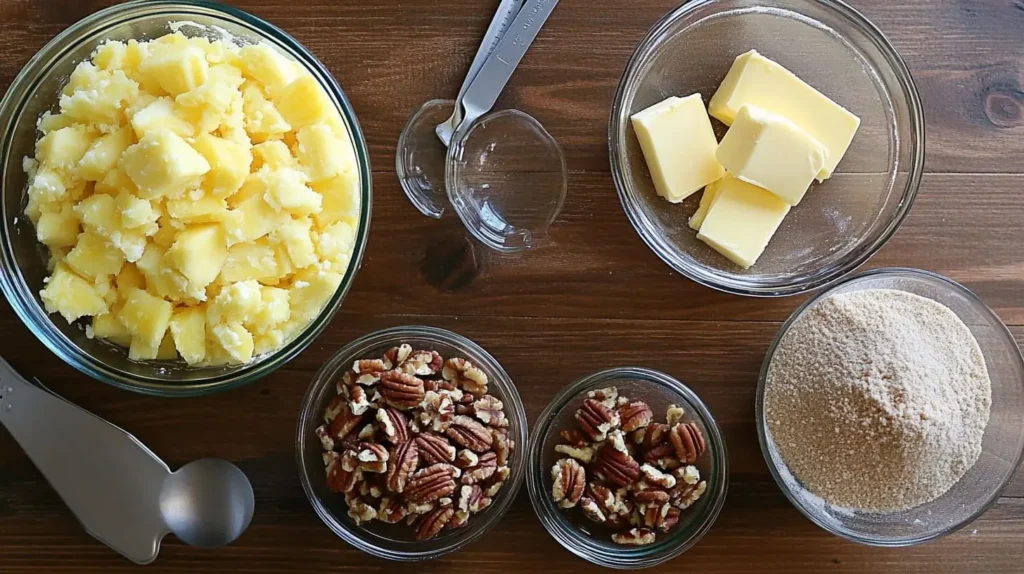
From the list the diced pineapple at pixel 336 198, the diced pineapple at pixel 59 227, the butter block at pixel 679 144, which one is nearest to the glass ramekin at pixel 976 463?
the butter block at pixel 679 144

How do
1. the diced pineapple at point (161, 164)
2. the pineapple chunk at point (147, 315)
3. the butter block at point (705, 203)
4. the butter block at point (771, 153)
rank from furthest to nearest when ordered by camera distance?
the butter block at point (705, 203), the butter block at point (771, 153), the pineapple chunk at point (147, 315), the diced pineapple at point (161, 164)

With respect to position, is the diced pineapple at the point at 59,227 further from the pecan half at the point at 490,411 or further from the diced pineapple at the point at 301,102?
the pecan half at the point at 490,411

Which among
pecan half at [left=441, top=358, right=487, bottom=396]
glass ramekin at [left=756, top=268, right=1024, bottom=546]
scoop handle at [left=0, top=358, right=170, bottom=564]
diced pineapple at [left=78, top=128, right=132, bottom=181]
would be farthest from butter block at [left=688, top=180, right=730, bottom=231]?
scoop handle at [left=0, top=358, right=170, bottom=564]

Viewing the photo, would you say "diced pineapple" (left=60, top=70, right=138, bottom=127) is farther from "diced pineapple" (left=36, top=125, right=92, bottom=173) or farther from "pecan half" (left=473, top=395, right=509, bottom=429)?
"pecan half" (left=473, top=395, right=509, bottom=429)

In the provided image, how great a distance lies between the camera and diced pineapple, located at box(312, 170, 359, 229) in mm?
1169

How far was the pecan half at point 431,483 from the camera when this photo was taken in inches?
52.0

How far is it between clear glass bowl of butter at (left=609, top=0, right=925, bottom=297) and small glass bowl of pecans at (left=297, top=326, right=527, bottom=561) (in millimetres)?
403

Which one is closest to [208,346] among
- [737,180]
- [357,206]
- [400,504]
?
[357,206]

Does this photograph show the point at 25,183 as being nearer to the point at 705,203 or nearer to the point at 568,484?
the point at 568,484

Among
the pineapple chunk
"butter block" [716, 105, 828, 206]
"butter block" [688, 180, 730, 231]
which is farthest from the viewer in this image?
"butter block" [688, 180, 730, 231]

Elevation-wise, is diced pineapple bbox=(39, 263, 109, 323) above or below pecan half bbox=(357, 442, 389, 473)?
above

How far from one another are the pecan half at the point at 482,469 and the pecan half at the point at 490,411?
53 millimetres

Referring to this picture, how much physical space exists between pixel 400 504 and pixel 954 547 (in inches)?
40.1

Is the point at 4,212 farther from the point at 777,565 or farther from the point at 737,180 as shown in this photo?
the point at 777,565
